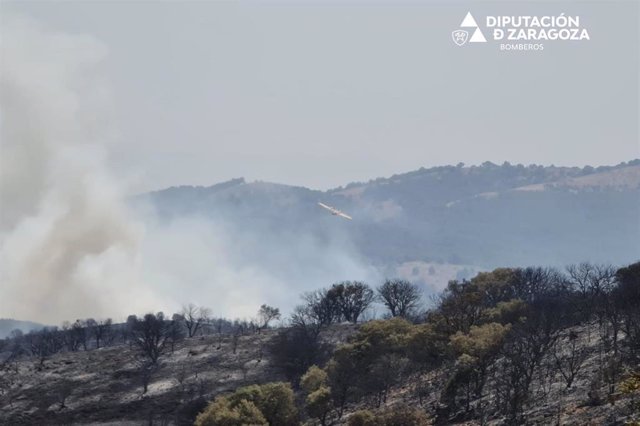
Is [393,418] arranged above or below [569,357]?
below

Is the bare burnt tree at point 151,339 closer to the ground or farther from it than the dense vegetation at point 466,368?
farther from it

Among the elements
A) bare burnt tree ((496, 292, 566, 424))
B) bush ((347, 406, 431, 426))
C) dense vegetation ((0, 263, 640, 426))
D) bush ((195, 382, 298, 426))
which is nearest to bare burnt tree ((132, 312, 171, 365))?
dense vegetation ((0, 263, 640, 426))

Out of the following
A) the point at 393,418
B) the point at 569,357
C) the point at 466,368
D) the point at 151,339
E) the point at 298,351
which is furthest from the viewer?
the point at 151,339

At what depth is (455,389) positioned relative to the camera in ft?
326

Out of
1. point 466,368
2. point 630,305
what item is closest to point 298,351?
point 466,368

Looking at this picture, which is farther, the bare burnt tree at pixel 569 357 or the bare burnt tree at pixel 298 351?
the bare burnt tree at pixel 298 351

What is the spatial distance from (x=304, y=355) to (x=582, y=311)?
4547cm

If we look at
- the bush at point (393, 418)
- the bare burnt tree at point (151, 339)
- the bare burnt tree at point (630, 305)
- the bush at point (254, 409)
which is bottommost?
the bush at point (393, 418)

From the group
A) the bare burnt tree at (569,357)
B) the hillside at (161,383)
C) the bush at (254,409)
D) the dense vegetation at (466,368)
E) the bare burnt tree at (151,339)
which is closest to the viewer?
the dense vegetation at (466,368)

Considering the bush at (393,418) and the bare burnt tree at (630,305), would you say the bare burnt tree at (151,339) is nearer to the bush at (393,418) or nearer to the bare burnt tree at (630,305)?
the bare burnt tree at (630,305)

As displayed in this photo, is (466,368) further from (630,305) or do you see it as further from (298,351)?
(298,351)

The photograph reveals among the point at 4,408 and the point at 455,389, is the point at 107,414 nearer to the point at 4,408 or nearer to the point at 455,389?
the point at 4,408

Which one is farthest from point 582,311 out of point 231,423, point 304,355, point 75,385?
point 75,385

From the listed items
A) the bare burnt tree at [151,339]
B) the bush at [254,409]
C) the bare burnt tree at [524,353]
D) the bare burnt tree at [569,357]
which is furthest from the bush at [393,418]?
the bare burnt tree at [151,339]
